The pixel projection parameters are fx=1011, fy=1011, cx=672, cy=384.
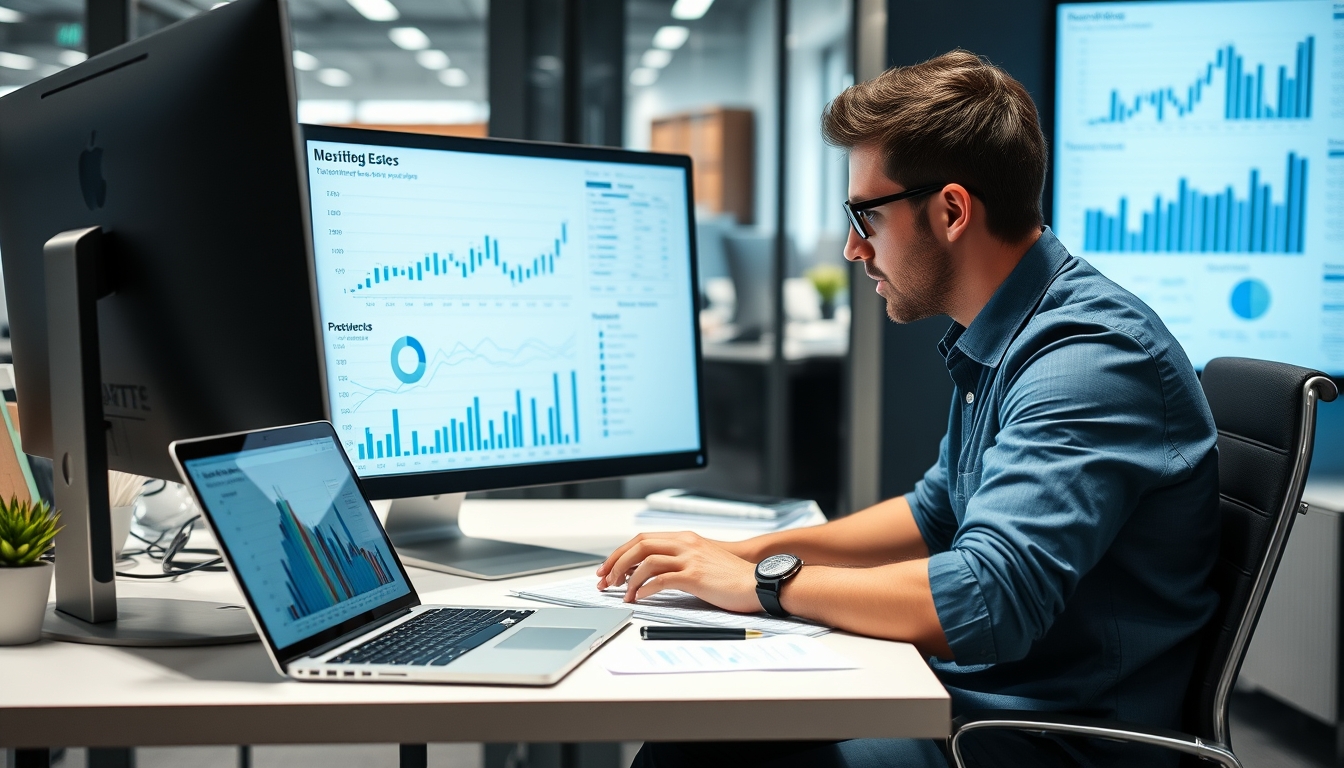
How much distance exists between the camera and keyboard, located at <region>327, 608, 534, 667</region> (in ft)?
2.72

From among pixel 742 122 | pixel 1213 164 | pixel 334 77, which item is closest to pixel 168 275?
pixel 1213 164

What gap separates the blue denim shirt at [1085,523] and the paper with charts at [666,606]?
0.15 meters

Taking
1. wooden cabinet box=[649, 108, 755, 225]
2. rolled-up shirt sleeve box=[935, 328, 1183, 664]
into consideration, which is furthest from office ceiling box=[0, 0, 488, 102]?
rolled-up shirt sleeve box=[935, 328, 1183, 664]

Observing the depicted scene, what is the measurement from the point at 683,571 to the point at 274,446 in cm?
41

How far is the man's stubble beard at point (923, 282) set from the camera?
1.23 m

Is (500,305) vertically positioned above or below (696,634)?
above

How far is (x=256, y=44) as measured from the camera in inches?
34.4

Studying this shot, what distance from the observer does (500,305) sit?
4.14ft

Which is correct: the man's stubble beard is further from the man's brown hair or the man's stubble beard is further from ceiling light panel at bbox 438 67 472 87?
ceiling light panel at bbox 438 67 472 87

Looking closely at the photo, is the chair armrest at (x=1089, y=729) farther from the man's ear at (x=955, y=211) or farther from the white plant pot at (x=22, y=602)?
the white plant pot at (x=22, y=602)

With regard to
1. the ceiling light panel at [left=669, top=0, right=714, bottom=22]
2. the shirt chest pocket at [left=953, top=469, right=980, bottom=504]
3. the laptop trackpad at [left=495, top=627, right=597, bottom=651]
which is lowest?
the laptop trackpad at [left=495, top=627, right=597, bottom=651]

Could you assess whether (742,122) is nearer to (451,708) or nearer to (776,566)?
(776,566)

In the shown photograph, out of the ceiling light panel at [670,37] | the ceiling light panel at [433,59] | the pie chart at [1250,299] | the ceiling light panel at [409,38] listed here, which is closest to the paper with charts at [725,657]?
the pie chart at [1250,299]

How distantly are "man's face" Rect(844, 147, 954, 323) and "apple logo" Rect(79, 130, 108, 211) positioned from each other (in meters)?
0.83
